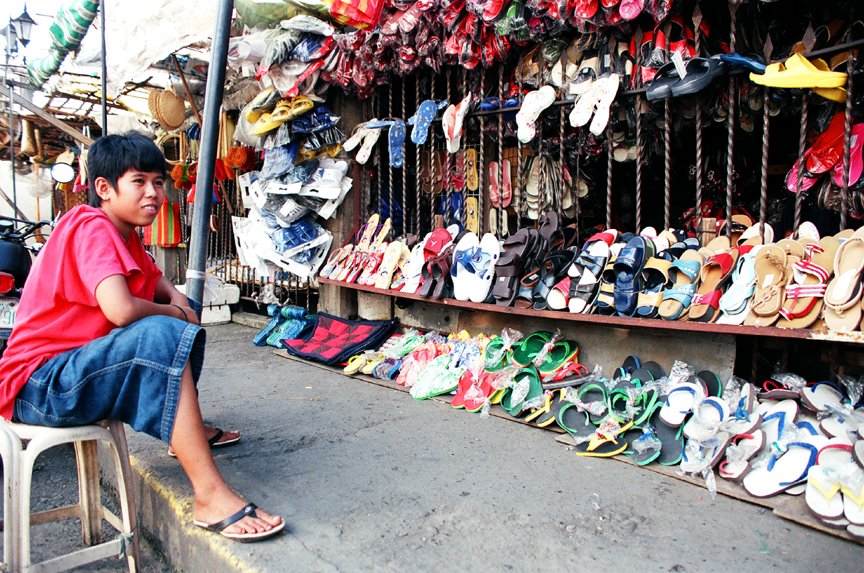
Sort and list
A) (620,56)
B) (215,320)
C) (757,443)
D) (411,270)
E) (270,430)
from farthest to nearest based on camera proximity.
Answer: (215,320)
(411,270)
(620,56)
(270,430)
(757,443)

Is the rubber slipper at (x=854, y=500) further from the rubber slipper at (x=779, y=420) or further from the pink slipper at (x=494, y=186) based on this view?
the pink slipper at (x=494, y=186)

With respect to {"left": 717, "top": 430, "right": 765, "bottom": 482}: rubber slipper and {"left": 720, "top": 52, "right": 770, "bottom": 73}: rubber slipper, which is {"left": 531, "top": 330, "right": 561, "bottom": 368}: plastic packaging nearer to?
{"left": 717, "top": 430, "right": 765, "bottom": 482}: rubber slipper

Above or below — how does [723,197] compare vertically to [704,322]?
above

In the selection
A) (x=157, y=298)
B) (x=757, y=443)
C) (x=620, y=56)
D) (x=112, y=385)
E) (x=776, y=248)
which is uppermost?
(x=620, y=56)

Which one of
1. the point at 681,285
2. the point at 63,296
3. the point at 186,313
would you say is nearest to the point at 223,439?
the point at 186,313

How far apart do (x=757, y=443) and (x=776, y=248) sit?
0.83 m

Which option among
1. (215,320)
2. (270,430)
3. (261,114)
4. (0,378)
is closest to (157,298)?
(0,378)

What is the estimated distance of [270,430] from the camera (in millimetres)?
2760

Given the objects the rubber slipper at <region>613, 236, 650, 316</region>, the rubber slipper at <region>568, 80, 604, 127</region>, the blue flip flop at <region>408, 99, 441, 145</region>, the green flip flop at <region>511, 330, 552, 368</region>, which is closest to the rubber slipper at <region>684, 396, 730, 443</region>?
the rubber slipper at <region>613, 236, 650, 316</region>

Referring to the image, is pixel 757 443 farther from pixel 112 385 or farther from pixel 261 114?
pixel 261 114

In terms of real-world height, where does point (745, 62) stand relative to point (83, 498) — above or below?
above

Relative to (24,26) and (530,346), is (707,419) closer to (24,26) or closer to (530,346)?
(530,346)

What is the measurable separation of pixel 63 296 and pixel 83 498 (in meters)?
0.73

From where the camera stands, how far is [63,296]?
1.71 meters
